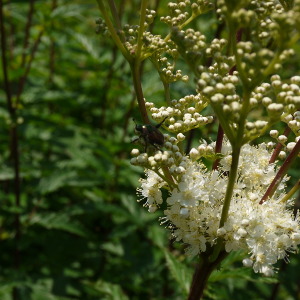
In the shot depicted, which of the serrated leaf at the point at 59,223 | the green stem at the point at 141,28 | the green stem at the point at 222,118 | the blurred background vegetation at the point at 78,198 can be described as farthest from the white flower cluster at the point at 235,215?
the serrated leaf at the point at 59,223

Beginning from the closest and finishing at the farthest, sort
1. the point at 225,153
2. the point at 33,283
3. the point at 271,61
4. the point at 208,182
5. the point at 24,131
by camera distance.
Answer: the point at 271,61 < the point at 208,182 < the point at 225,153 < the point at 33,283 < the point at 24,131

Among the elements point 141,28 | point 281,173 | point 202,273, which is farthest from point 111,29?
point 202,273

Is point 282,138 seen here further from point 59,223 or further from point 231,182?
point 59,223

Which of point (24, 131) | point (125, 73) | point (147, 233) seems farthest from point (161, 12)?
point (147, 233)

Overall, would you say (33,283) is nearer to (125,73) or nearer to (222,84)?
(125,73)

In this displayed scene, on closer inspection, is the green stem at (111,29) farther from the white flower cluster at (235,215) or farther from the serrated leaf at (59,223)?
the serrated leaf at (59,223)

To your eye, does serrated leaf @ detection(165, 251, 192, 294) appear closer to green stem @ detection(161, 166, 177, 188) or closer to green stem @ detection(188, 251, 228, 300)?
green stem @ detection(188, 251, 228, 300)

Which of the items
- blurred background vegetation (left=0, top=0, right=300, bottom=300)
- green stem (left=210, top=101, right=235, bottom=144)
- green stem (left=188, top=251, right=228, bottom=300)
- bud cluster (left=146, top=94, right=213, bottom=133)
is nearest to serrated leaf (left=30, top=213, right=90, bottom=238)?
blurred background vegetation (left=0, top=0, right=300, bottom=300)
